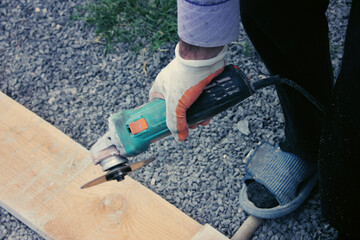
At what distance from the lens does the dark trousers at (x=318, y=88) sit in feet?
3.14

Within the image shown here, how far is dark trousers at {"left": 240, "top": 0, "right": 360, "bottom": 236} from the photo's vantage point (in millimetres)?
956

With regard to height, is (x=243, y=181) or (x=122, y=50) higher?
(x=122, y=50)

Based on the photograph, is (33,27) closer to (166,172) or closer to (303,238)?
(166,172)

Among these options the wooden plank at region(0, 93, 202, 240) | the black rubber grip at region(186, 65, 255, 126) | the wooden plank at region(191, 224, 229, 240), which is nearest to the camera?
the black rubber grip at region(186, 65, 255, 126)

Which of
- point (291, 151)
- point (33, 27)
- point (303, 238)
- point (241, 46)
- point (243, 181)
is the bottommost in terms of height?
point (303, 238)

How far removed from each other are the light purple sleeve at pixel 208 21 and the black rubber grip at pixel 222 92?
197mm

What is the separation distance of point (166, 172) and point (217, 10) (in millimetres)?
1183

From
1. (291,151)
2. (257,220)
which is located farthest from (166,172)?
(291,151)

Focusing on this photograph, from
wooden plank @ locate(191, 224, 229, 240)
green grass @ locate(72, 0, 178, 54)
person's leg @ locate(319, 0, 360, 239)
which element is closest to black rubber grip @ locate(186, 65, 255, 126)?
person's leg @ locate(319, 0, 360, 239)

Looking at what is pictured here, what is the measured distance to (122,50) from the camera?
8.02 ft

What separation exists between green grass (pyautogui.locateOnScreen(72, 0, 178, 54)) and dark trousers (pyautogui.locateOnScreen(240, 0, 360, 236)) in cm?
110

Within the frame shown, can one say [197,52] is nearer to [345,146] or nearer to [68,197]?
[345,146]

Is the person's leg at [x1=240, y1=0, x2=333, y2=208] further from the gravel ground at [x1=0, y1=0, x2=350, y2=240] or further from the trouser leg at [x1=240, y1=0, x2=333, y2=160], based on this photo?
the gravel ground at [x1=0, y1=0, x2=350, y2=240]

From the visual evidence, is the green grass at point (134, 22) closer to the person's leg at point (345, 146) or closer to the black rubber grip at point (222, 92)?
the black rubber grip at point (222, 92)
